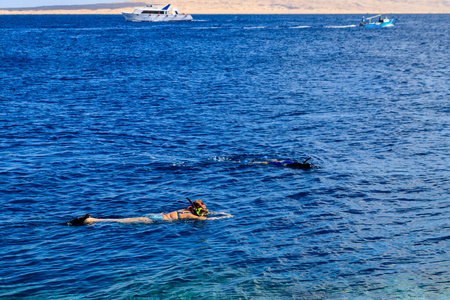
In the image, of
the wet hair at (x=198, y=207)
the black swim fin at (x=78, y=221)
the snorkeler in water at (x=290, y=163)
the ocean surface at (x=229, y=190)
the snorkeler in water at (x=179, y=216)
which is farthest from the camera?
the snorkeler in water at (x=290, y=163)

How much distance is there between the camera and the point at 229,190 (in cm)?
2512

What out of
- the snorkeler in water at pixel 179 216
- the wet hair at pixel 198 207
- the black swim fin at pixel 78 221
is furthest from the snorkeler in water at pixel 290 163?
the black swim fin at pixel 78 221

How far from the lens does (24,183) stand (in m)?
25.7

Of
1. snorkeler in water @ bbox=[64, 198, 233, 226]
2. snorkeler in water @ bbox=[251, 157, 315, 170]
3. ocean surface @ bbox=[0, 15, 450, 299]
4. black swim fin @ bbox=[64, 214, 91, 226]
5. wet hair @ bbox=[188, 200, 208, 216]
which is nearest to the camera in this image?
ocean surface @ bbox=[0, 15, 450, 299]

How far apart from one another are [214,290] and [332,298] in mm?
3646

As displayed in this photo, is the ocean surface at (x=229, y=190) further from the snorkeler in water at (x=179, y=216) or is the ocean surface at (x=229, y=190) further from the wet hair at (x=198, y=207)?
the wet hair at (x=198, y=207)

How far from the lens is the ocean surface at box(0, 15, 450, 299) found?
1681 centimetres

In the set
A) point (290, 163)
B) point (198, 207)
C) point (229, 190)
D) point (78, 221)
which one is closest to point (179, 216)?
point (198, 207)

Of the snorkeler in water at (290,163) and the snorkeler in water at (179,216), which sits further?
the snorkeler in water at (290,163)

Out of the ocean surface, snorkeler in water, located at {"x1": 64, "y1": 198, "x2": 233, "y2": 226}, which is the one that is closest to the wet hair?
snorkeler in water, located at {"x1": 64, "y1": 198, "x2": 233, "y2": 226}

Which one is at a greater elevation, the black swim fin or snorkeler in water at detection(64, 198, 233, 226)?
the black swim fin

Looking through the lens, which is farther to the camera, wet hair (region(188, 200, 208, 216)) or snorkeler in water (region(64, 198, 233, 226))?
wet hair (region(188, 200, 208, 216))

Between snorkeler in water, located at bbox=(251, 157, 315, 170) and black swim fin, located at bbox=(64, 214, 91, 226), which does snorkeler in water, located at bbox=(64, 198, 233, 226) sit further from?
snorkeler in water, located at bbox=(251, 157, 315, 170)

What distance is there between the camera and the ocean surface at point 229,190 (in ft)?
55.2
